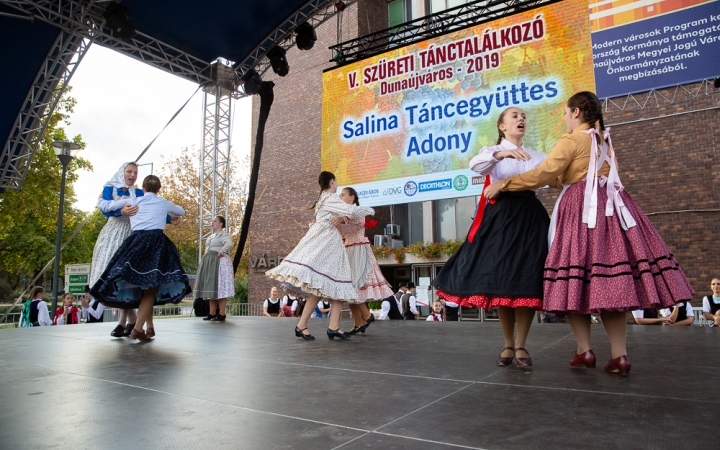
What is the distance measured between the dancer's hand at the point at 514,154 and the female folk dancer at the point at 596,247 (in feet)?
0.41

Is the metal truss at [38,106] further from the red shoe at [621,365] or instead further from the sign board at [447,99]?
the red shoe at [621,365]

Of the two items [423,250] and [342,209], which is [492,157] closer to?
[342,209]

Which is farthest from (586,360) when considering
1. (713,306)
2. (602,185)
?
(713,306)

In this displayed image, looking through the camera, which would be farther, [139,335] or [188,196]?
[188,196]

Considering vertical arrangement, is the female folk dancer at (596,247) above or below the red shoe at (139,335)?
above

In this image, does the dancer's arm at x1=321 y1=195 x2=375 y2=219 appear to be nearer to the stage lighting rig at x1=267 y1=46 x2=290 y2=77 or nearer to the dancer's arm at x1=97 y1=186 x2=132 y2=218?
the dancer's arm at x1=97 y1=186 x2=132 y2=218

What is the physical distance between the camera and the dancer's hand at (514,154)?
8.70 ft

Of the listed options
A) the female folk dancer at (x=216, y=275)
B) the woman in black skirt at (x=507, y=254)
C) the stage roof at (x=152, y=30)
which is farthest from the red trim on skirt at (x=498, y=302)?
the stage roof at (x=152, y=30)

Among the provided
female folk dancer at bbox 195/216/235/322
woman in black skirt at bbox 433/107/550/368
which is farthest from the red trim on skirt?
female folk dancer at bbox 195/216/235/322

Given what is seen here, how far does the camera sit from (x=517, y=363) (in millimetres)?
2668

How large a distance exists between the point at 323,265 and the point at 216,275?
3.50 meters

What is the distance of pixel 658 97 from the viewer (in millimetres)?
10422

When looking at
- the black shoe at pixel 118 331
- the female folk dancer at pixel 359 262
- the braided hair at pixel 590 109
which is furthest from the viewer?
the female folk dancer at pixel 359 262

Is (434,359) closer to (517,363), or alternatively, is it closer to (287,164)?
A: (517,363)
